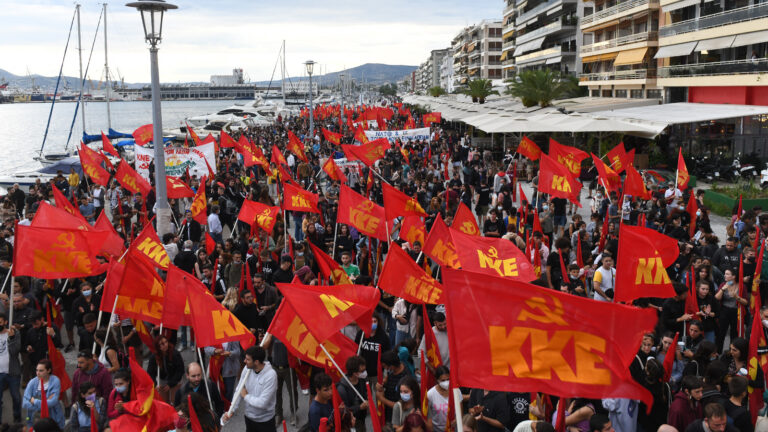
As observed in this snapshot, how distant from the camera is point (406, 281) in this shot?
789 centimetres

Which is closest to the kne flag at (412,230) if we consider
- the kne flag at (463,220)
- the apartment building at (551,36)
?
the kne flag at (463,220)

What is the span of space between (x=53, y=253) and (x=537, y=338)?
271 inches

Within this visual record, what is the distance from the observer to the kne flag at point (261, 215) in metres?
12.3

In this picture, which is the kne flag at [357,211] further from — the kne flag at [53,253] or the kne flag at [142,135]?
the kne flag at [142,135]

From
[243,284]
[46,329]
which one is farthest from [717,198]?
[46,329]

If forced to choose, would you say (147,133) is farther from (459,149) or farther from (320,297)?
(320,297)

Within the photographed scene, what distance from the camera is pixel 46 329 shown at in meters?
8.19

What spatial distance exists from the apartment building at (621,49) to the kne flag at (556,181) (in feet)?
85.4

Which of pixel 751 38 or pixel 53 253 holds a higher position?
pixel 751 38

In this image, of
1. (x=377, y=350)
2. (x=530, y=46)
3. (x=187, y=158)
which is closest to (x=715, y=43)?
(x=187, y=158)

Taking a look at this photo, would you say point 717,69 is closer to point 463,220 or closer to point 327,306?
point 463,220

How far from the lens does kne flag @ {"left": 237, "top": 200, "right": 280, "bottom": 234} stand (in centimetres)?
1233

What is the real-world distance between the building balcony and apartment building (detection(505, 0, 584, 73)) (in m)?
6.34

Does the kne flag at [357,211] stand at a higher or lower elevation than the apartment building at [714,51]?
lower
